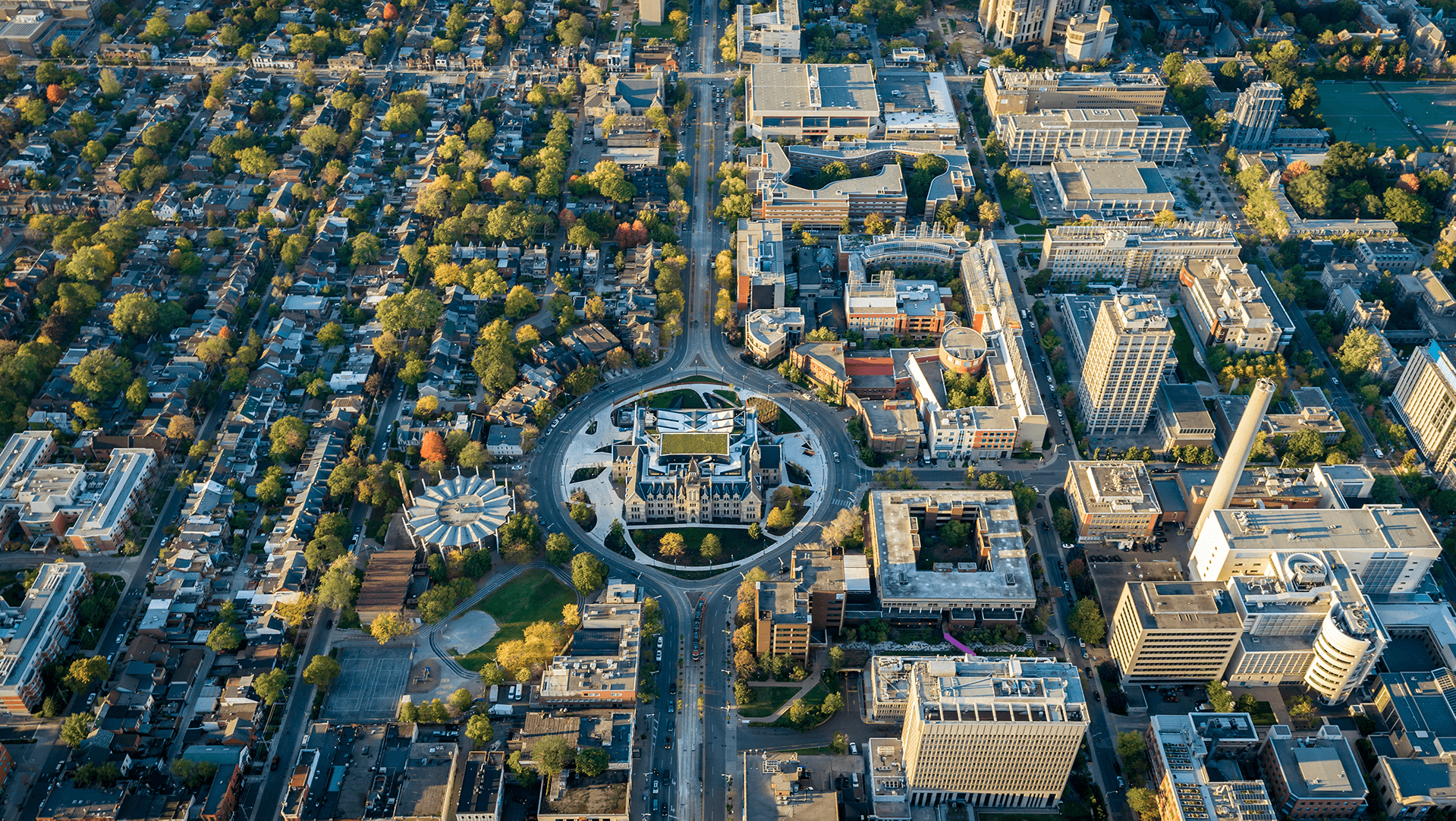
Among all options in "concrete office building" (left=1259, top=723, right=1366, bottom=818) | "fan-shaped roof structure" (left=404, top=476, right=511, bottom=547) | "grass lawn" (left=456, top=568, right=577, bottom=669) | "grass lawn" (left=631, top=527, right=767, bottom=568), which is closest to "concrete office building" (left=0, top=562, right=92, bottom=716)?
"fan-shaped roof structure" (left=404, top=476, right=511, bottom=547)

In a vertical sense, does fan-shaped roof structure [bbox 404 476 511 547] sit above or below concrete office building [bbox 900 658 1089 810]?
below

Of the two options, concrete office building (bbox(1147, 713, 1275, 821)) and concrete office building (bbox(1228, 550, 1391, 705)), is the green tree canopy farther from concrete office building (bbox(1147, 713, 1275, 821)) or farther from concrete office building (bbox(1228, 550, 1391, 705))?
concrete office building (bbox(1228, 550, 1391, 705))

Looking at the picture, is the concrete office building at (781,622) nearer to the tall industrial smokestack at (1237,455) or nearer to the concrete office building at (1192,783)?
the concrete office building at (1192,783)

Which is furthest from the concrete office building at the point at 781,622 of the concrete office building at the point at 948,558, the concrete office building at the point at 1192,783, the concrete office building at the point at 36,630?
the concrete office building at the point at 36,630

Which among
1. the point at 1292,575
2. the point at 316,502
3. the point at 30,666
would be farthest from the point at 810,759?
the point at 30,666

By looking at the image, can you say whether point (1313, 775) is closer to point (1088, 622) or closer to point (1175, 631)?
point (1175, 631)

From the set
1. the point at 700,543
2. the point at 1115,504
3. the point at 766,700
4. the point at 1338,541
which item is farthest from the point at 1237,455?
the point at 700,543
